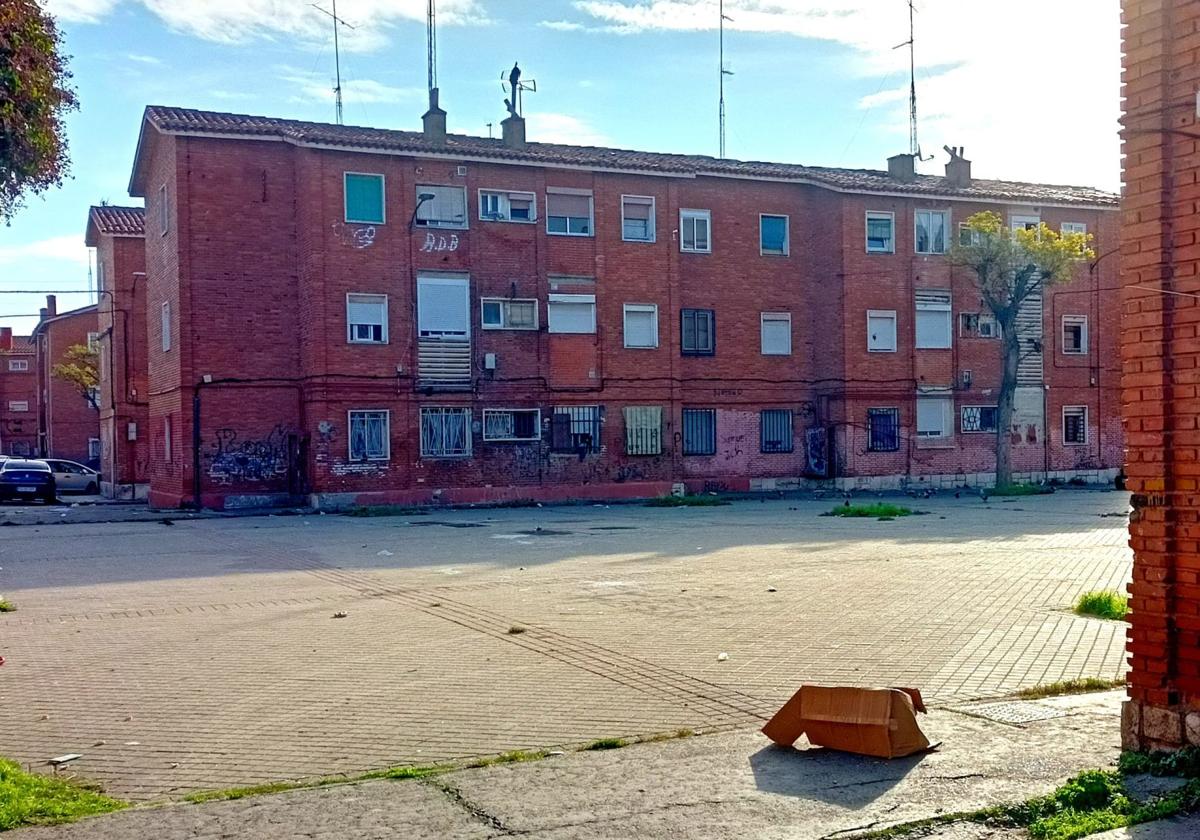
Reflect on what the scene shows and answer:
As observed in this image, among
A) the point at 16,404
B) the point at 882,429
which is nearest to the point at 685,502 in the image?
the point at 882,429

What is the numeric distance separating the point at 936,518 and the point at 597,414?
12473 millimetres

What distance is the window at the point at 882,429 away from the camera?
3909cm

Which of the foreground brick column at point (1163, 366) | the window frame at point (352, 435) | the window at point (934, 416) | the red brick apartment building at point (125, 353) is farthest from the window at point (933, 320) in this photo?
the foreground brick column at point (1163, 366)

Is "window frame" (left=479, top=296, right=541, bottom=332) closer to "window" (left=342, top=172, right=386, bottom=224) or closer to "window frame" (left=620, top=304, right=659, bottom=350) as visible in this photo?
"window frame" (left=620, top=304, right=659, bottom=350)

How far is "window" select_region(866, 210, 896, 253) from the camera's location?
39.2 meters

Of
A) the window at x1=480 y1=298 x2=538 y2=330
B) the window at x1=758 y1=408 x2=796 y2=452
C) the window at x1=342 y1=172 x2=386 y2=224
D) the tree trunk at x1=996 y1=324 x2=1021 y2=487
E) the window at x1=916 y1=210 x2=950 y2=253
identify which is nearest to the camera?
the window at x1=342 y1=172 x2=386 y2=224

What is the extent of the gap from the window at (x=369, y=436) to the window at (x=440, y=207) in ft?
18.3

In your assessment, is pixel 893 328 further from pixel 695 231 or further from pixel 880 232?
pixel 695 231

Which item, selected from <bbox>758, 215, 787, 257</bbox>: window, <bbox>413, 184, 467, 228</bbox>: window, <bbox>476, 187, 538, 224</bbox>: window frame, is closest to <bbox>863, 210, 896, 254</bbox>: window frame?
<bbox>758, 215, 787, 257</bbox>: window

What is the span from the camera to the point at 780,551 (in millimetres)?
18844

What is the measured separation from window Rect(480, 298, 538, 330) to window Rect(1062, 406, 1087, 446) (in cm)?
1939

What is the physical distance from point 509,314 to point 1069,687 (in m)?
28.0

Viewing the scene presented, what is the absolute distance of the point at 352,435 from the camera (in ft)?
108

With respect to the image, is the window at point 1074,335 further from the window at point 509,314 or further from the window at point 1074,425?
the window at point 509,314
